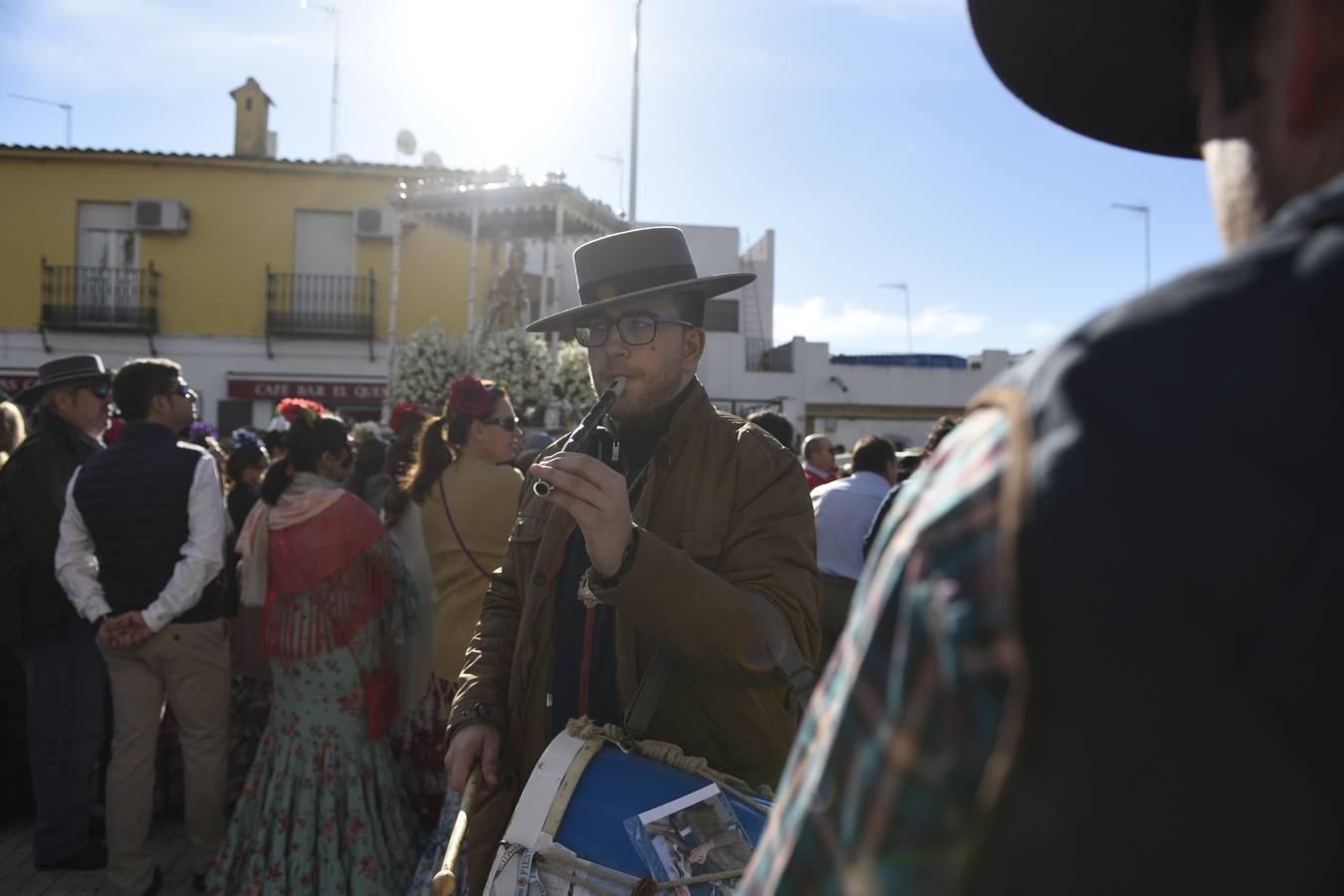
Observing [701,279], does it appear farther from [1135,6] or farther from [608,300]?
[1135,6]

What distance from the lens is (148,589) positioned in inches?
168

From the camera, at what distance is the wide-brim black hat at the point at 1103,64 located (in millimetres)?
917

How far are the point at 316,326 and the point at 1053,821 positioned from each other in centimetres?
2109

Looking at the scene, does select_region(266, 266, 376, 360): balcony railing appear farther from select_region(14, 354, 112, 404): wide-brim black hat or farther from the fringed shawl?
the fringed shawl

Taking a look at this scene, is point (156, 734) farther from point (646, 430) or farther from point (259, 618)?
point (646, 430)

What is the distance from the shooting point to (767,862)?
713 millimetres

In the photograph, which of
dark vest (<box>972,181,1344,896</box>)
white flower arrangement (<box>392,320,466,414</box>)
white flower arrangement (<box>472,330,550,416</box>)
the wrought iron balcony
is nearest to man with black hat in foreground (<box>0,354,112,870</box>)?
white flower arrangement (<box>392,320,466,414</box>)

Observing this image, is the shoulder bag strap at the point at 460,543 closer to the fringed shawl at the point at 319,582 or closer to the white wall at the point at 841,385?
the fringed shawl at the point at 319,582

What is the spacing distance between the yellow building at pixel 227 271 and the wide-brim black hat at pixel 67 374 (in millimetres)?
15064

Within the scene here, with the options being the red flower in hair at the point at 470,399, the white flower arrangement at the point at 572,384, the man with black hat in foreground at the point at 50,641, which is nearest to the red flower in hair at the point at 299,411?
the red flower in hair at the point at 470,399

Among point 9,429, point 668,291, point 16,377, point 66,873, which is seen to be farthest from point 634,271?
point 16,377

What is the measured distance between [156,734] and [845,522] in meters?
3.42

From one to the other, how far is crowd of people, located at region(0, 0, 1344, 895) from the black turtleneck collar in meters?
0.02

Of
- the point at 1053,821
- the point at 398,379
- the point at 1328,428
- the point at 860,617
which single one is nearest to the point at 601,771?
the point at 860,617
